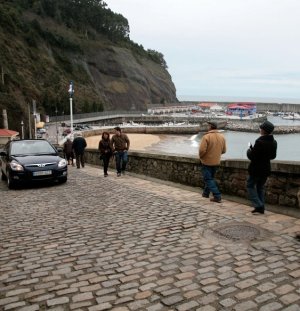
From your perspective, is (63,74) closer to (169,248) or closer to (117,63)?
(117,63)

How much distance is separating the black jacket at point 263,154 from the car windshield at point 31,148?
25.0 feet

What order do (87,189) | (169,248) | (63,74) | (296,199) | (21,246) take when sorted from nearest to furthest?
1. (169,248)
2. (21,246)
3. (296,199)
4. (87,189)
5. (63,74)

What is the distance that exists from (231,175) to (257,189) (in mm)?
1487

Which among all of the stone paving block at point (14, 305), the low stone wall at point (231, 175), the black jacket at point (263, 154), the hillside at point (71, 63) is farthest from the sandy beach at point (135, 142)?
the stone paving block at point (14, 305)

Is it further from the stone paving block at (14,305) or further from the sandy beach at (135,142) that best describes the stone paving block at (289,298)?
the sandy beach at (135,142)

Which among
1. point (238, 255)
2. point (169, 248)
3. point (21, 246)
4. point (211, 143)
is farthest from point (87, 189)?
point (238, 255)

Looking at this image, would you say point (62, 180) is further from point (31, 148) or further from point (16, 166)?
point (31, 148)

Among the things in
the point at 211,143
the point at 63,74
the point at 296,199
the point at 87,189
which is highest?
the point at 63,74

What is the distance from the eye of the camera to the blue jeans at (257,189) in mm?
6582

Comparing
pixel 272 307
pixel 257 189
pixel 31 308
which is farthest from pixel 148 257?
pixel 257 189

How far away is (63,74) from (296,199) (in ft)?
305

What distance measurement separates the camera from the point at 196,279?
4.19 metres

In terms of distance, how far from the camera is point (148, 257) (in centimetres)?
490

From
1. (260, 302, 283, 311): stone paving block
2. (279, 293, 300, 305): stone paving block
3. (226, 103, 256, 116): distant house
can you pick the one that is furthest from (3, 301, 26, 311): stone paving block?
(226, 103, 256, 116): distant house
